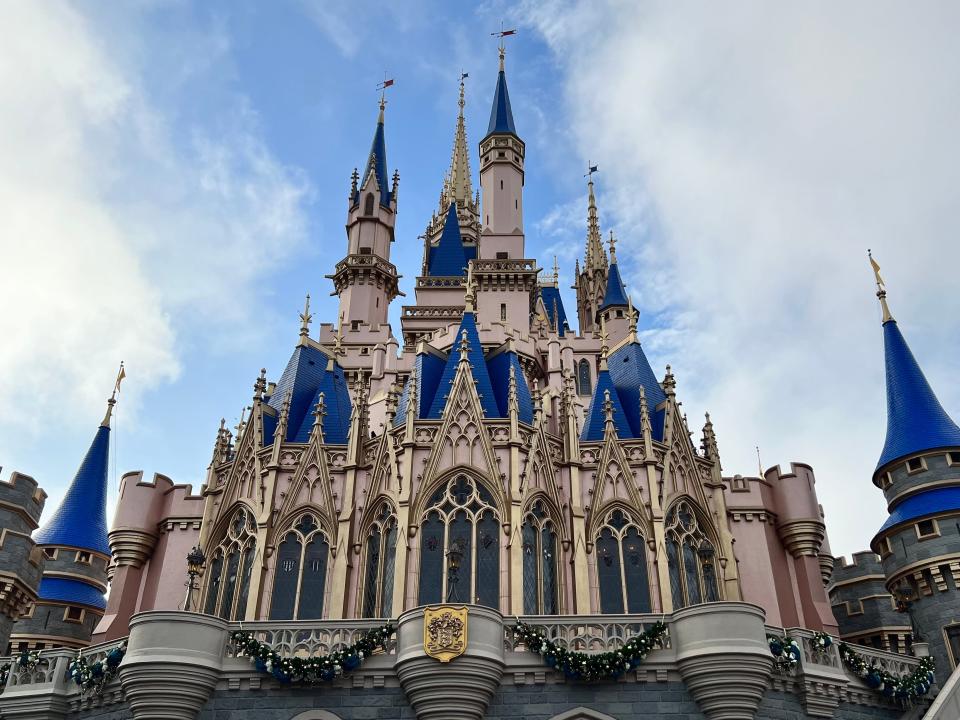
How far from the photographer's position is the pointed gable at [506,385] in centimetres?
2702

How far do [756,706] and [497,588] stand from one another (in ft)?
24.8

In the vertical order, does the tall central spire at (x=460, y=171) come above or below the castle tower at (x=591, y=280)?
above

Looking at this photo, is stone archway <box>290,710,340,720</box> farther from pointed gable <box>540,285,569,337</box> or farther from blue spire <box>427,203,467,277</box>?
pointed gable <box>540,285,569,337</box>

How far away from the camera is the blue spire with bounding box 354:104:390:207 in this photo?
49.8 meters

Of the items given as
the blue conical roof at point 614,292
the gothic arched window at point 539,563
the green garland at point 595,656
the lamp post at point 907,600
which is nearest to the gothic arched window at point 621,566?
the gothic arched window at point 539,563

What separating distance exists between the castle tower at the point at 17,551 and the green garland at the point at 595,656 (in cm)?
1622

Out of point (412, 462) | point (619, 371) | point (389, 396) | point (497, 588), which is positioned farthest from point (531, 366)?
point (497, 588)

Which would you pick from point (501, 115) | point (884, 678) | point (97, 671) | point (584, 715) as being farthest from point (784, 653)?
point (501, 115)

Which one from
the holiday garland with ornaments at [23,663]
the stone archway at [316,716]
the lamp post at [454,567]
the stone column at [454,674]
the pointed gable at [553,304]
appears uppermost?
the pointed gable at [553,304]

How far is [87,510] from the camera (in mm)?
35219

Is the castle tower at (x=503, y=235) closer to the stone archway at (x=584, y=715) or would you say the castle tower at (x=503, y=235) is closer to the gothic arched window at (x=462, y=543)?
the gothic arched window at (x=462, y=543)

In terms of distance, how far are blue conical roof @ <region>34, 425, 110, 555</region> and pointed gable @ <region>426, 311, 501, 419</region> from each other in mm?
16866

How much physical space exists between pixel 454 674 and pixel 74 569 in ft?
74.2

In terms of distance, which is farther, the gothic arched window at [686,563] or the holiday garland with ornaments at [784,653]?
the gothic arched window at [686,563]
